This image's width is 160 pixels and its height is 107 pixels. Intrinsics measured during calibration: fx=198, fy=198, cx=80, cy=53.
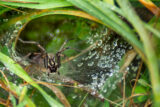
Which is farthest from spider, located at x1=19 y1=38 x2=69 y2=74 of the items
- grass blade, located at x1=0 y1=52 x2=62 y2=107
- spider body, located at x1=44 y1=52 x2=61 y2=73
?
grass blade, located at x1=0 y1=52 x2=62 y2=107

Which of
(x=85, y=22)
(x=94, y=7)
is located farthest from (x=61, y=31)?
(x=94, y=7)

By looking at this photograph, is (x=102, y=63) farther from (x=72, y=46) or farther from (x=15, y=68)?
(x=15, y=68)

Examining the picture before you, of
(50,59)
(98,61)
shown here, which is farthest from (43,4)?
(98,61)

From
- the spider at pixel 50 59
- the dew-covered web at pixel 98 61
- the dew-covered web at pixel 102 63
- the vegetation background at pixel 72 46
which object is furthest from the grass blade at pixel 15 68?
the dew-covered web at pixel 102 63

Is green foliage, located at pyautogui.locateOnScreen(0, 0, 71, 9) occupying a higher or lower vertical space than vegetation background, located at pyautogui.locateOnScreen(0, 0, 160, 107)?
higher

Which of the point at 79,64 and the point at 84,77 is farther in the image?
the point at 79,64

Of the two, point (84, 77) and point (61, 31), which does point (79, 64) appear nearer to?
point (84, 77)

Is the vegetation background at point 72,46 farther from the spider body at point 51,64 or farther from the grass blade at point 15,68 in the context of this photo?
the spider body at point 51,64

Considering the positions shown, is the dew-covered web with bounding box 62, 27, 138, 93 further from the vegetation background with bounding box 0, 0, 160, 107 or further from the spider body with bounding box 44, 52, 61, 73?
the spider body with bounding box 44, 52, 61, 73
